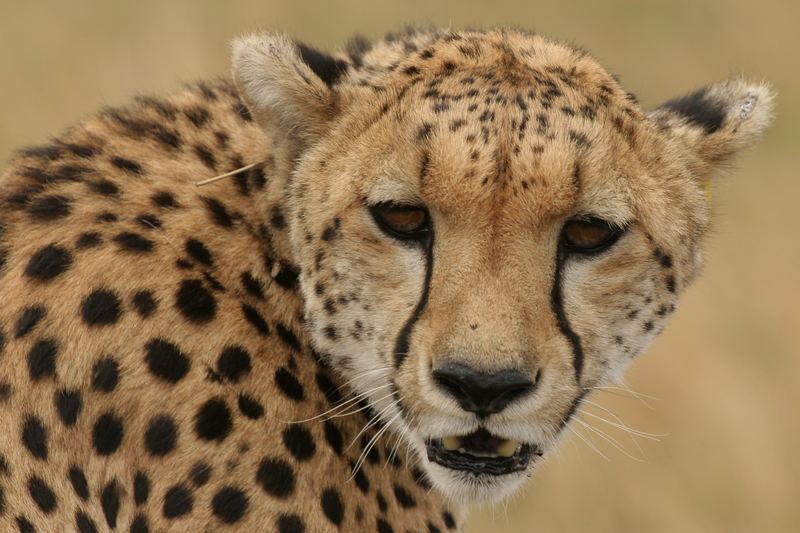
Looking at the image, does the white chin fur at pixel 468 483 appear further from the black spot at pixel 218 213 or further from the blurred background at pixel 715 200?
the blurred background at pixel 715 200

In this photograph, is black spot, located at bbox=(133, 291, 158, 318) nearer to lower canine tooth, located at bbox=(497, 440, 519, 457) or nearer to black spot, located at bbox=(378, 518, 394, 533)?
black spot, located at bbox=(378, 518, 394, 533)

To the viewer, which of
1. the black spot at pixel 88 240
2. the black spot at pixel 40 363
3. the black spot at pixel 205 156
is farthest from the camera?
the black spot at pixel 205 156

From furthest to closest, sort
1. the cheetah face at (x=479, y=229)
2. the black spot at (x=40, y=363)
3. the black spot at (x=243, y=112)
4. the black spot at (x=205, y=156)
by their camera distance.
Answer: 1. the black spot at (x=243, y=112)
2. the black spot at (x=205, y=156)
3. the black spot at (x=40, y=363)
4. the cheetah face at (x=479, y=229)

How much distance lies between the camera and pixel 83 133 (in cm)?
342

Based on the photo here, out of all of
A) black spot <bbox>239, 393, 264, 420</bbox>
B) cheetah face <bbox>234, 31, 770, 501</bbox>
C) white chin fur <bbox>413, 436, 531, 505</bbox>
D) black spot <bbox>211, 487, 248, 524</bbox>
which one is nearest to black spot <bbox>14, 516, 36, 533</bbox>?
black spot <bbox>211, 487, 248, 524</bbox>

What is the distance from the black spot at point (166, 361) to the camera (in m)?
3.08

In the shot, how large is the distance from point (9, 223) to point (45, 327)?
0.28 meters

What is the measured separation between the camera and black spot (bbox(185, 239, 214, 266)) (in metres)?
3.21

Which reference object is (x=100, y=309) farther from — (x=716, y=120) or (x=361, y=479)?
(x=716, y=120)

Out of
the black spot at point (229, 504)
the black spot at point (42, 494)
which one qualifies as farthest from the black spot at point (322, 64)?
the black spot at point (42, 494)

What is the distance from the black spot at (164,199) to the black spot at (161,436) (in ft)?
1.63

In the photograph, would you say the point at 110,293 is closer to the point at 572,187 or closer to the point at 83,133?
the point at 83,133

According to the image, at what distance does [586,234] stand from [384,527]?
30.8 inches

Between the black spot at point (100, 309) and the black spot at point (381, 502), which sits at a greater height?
the black spot at point (100, 309)
